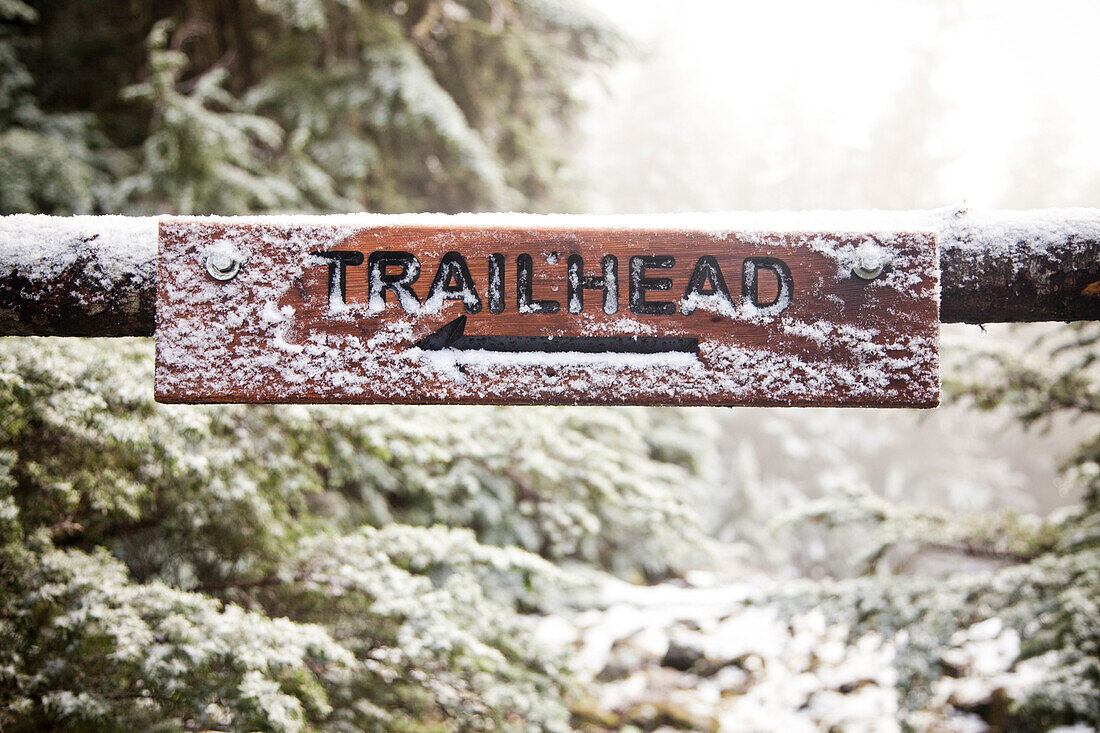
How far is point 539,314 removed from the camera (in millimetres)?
1109

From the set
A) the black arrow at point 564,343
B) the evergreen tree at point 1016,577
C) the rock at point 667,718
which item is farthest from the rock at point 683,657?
the black arrow at point 564,343

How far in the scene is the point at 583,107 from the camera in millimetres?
5664

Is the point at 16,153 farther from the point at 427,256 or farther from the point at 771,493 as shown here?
the point at 771,493

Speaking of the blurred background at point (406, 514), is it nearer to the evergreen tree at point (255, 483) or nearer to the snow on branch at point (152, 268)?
the evergreen tree at point (255, 483)

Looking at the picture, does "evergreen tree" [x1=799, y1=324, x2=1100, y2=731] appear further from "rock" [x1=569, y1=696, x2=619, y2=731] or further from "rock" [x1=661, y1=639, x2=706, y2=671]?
"rock" [x1=661, y1=639, x2=706, y2=671]

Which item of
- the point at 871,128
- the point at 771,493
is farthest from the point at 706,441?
the point at 871,128

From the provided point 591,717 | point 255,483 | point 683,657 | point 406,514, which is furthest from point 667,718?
point 255,483

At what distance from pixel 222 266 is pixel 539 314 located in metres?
0.58

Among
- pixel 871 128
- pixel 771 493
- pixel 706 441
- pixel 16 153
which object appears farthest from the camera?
pixel 871 128

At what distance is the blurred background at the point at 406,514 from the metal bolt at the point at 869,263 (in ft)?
4.77

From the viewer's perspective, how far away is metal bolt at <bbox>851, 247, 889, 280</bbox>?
1088 mm

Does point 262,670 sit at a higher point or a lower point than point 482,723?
higher

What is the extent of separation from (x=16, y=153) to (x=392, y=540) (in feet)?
11.0

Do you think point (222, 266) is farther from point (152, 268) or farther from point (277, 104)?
point (277, 104)
